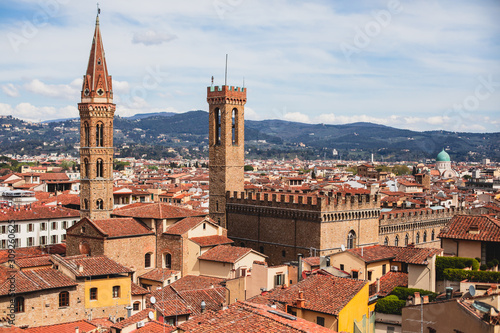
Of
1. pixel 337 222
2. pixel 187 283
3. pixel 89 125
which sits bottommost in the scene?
pixel 187 283

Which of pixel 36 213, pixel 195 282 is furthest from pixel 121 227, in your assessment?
pixel 36 213

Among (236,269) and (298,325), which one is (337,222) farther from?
(298,325)

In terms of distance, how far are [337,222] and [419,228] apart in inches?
528

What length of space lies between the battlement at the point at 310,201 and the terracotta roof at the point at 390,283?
1325cm

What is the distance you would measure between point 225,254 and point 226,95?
13.6 m

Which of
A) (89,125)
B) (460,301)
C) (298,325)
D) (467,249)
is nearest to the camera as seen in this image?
(298,325)

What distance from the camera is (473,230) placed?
24.8 metres

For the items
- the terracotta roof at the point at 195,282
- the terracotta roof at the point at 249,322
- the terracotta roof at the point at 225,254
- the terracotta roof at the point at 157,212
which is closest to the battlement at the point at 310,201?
the terracotta roof at the point at 157,212

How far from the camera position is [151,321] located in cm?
2122

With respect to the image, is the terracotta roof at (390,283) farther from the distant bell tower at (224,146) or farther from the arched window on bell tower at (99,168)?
the arched window on bell tower at (99,168)

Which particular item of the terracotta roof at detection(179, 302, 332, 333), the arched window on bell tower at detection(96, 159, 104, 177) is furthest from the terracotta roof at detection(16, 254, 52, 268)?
the terracotta roof at detection(179, 302, 332, 333)

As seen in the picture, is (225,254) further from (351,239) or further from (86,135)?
(86,135)

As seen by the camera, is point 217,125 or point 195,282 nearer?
point 195,282

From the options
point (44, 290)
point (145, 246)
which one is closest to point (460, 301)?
point (44, 290)
